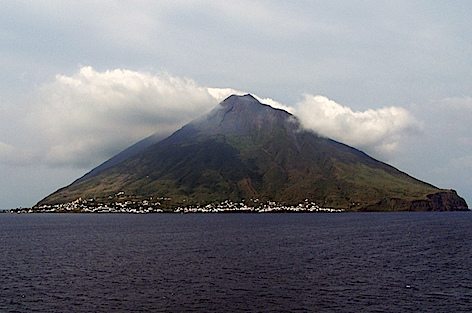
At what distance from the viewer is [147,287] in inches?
3605

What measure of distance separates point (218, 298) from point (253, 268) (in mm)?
32999

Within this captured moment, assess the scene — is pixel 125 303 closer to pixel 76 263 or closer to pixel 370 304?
pixel 370 304

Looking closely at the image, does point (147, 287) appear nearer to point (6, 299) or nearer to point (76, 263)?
point (6, 299)

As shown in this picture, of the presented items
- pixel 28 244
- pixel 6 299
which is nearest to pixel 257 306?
pixel 6 299

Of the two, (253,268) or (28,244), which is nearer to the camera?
(253,268)

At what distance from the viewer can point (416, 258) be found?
129750mm

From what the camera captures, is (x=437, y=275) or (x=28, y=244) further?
(x=28, y=244)

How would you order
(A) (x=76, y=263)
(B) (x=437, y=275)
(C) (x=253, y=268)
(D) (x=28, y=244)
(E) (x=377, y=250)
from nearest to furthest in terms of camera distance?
(B) (x=437, y=275)
(C) (x=253, y=268)
(A) (x=76, y=263)
(E) (x=377, y=250)
(D) (x=28, y=244)

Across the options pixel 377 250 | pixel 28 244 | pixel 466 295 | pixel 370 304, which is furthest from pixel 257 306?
pixel 28 244

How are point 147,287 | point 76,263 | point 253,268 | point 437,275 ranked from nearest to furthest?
point 147,287 → point 437,275 → point 253,268 → point 76,263

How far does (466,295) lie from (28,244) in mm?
151402

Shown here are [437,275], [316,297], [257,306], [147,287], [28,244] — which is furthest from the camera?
[28,244]

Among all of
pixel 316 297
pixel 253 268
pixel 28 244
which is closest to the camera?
pixel 316 297

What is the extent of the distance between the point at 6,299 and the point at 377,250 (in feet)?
350
